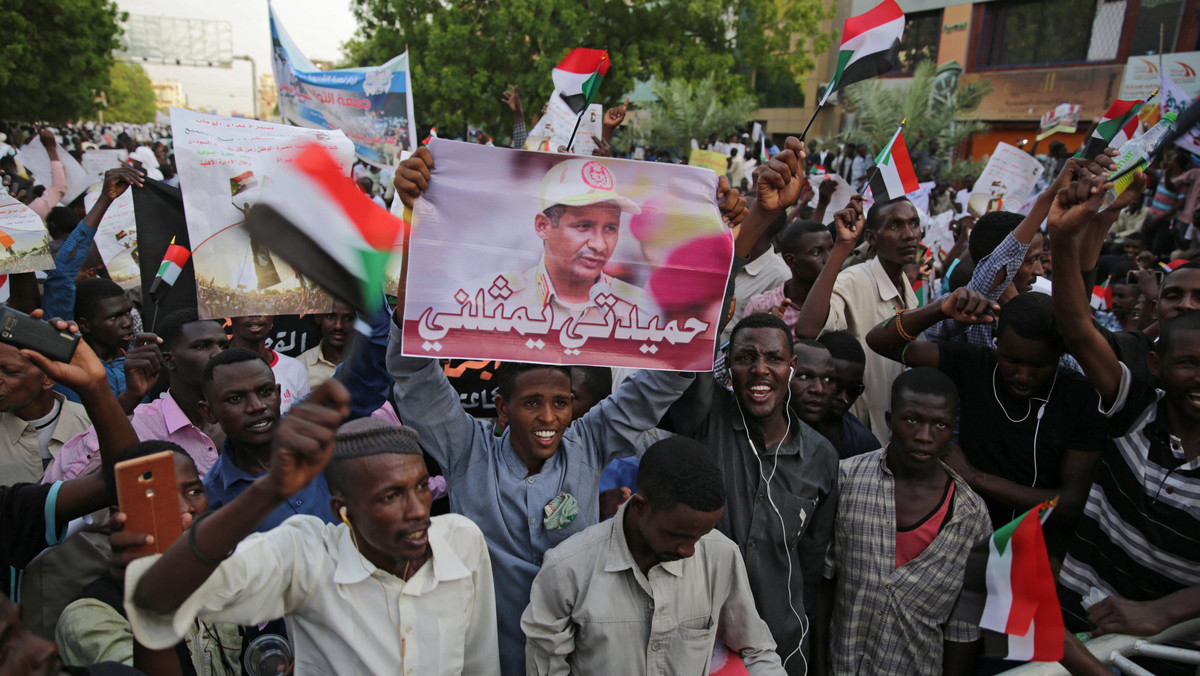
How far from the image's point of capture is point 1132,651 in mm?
2191

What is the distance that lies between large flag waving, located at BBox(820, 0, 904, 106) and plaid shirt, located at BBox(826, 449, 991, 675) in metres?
1.72

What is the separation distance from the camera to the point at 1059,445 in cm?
282

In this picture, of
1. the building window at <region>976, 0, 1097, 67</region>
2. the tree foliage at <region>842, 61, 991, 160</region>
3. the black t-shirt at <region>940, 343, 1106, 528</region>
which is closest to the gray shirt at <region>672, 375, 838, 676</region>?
the black t-shirt at <region>940, 343, 1106, 528</region>

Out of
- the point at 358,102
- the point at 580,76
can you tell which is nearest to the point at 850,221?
the point at 580,76

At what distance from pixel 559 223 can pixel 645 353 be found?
53 cm

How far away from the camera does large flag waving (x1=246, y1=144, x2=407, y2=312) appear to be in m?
1.64

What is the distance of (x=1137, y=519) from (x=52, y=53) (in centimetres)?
2755

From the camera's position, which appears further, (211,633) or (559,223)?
(559,223)

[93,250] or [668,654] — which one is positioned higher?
[93,250]

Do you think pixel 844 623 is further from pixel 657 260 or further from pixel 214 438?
pixel 214 438

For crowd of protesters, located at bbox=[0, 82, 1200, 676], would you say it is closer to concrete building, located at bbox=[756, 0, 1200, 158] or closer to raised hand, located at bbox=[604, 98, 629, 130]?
raised hand, located at bbox=[604, 98, 629, 130]

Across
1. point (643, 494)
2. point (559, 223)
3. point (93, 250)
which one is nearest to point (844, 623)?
point (643, 494)

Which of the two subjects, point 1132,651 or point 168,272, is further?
point 168,272

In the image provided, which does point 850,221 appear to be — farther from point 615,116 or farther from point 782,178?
point 615,116
